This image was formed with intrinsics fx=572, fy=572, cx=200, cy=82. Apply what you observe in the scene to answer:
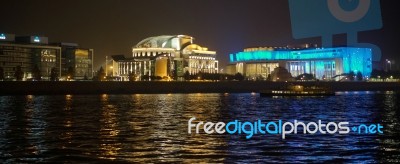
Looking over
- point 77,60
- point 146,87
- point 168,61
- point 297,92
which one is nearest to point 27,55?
point 77,60

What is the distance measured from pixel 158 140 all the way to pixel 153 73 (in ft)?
507

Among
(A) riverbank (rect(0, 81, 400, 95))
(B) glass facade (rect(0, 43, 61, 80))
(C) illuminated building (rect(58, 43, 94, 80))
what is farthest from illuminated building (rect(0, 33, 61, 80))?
(A) riverbank (rect(0, 81, 400, 95))

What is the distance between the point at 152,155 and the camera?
75.0 feet

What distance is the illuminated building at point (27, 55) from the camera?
5886 inches

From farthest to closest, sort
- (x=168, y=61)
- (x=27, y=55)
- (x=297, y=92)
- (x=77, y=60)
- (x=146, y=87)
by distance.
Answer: (x=168, y=61)
(x=77, y=60)
(x=27, y=55)
(x=146, y=87)
(x=297, y=92)

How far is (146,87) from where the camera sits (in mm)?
127938

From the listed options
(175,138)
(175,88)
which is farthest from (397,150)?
(175,88)

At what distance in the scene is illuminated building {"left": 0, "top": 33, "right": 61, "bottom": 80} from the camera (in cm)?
14950

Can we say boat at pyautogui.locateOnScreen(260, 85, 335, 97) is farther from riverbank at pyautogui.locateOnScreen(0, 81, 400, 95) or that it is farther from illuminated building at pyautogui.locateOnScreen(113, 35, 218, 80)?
illuminated building at pyautogui.locateOnScreen(113, 35, 218, 80)

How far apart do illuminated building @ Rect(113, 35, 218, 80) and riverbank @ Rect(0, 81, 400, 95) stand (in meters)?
30.7

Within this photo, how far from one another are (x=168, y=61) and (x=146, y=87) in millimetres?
54774

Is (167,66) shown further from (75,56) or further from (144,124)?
(144,124)

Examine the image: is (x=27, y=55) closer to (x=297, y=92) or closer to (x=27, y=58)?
(x=27, y=58)

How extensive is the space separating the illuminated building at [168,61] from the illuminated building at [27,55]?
25.8 m
